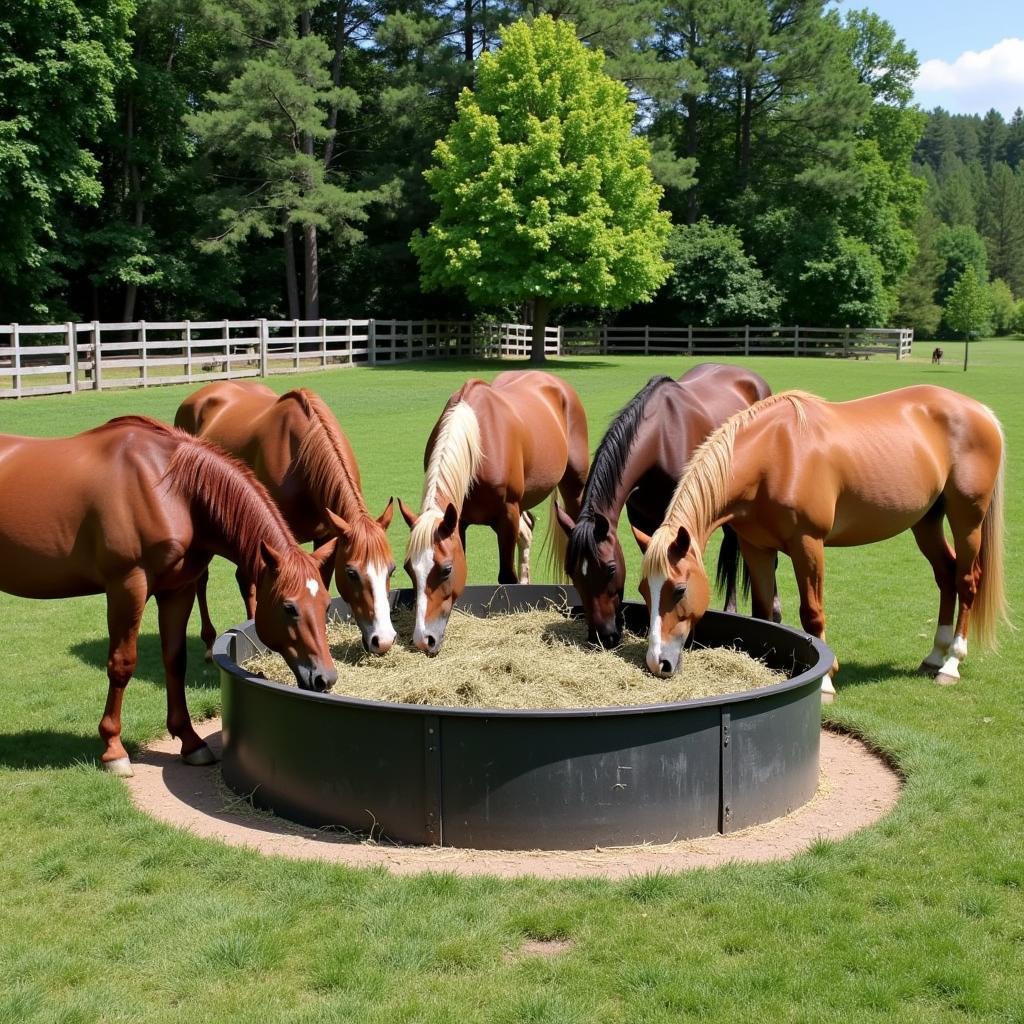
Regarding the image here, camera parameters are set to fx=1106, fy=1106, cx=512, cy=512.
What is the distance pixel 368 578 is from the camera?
5.97 meters

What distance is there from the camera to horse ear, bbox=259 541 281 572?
18.2ft

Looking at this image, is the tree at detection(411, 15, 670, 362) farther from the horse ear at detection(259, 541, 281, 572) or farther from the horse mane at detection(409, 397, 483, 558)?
the horse ear at detection(259, 541, 281, 572)

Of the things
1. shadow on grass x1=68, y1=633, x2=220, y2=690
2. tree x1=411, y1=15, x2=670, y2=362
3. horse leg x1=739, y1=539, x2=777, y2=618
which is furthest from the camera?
tree x1=411, y1=15, x2=670, y2=362

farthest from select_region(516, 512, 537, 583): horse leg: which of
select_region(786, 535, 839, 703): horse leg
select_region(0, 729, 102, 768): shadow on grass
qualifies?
select_region(0, 729, 102, 768): shadow on grass

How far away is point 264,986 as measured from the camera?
153 inches

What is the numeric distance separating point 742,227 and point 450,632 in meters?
51.5

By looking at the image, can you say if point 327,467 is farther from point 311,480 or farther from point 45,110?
point 45,110

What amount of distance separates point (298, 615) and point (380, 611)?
0.59 metres

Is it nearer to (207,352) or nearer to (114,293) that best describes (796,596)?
(207,352)

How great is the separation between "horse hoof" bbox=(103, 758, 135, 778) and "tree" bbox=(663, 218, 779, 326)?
156 ft

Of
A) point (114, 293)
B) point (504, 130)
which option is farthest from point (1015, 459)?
point (114, 293)

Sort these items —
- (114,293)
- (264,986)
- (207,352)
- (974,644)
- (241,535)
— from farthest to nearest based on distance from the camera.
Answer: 1. (114,293)
2. (207,352)
3. (974,644)
4. (241,535)
5. (264,986)

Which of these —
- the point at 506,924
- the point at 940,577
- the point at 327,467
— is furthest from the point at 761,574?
the point at 506,924

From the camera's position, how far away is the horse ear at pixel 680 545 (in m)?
5.89
